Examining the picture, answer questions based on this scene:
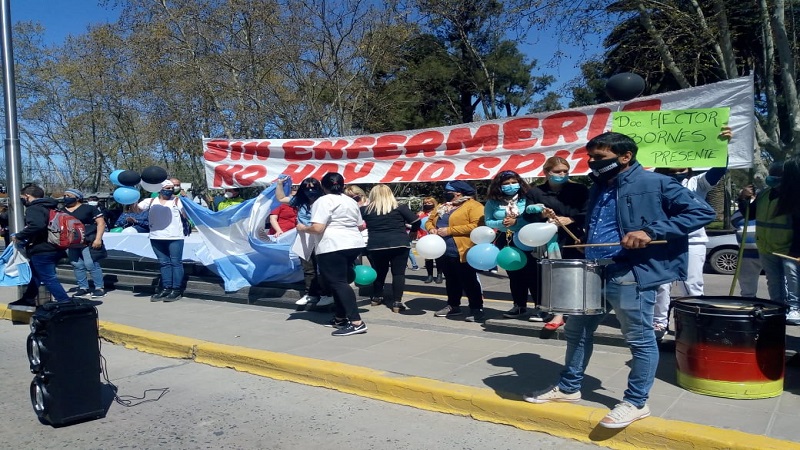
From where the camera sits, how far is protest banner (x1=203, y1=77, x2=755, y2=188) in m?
6.04

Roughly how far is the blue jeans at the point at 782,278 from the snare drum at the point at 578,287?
2817mm

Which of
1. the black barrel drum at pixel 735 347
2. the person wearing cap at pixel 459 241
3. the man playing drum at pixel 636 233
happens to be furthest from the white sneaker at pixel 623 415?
the person wearing cap at pixel 459 241

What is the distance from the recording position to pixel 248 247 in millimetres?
9383

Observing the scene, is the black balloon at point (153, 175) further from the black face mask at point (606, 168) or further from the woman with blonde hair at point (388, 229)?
the black face mask at point (606, 168)

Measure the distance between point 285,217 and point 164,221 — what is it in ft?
5.72

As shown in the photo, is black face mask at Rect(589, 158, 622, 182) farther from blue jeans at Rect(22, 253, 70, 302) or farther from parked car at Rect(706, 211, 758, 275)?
parked car at Rect(706, 211, 758, 275)

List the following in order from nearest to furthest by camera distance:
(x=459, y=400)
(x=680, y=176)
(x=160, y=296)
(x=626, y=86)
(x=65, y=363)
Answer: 1. (x=65, y=363)
2. (x=459, y=400)
3. (x=680, y=176)
4. (x=626, y=86)
5. (x=160, y=296)

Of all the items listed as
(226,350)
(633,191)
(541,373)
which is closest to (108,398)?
(226,350)

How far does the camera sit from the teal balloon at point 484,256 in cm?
677

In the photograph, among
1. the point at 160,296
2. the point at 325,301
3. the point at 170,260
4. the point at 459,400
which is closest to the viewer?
the point at 459,400

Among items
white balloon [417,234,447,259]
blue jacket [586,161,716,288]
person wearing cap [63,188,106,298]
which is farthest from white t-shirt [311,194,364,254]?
person wearing cap [63,188,106,298]

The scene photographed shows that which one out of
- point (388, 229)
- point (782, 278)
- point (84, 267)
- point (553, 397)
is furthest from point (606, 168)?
Result: point (84, 267)

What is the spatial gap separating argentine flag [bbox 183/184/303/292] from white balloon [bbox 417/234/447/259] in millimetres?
2425

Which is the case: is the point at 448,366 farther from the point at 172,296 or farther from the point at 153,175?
the point at 153,175
